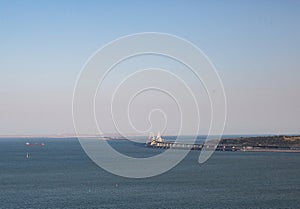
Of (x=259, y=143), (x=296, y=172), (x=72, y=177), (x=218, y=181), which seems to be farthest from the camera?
(x=259, y=143)

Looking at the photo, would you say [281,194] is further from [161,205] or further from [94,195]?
[94,195]

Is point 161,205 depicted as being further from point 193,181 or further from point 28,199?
point 193,181

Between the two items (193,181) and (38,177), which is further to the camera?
(38,177)

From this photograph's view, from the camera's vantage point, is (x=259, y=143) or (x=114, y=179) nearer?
(x=114, y=179)

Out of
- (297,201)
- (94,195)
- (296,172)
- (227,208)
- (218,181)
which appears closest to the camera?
(227,208)

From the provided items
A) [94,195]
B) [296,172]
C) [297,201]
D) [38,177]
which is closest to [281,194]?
[297,201]

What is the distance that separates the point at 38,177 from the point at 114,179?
1234 cm

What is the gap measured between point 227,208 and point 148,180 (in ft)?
84.2

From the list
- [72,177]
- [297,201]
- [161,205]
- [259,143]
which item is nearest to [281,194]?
[297,201]

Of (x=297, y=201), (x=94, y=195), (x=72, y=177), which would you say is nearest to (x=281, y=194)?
(x=297, y=201)

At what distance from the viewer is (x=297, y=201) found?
5253 centimetres

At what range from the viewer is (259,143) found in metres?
184

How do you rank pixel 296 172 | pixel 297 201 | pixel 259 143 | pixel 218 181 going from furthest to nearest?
pixel 259 143 → pixel 296 172 → pixel 218 181 → pixel 297 201

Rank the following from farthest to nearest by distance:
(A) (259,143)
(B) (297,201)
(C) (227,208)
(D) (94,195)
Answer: (A) (259,143)
(D) (94,195)
(B) (297,201)
(C) (227,208)
